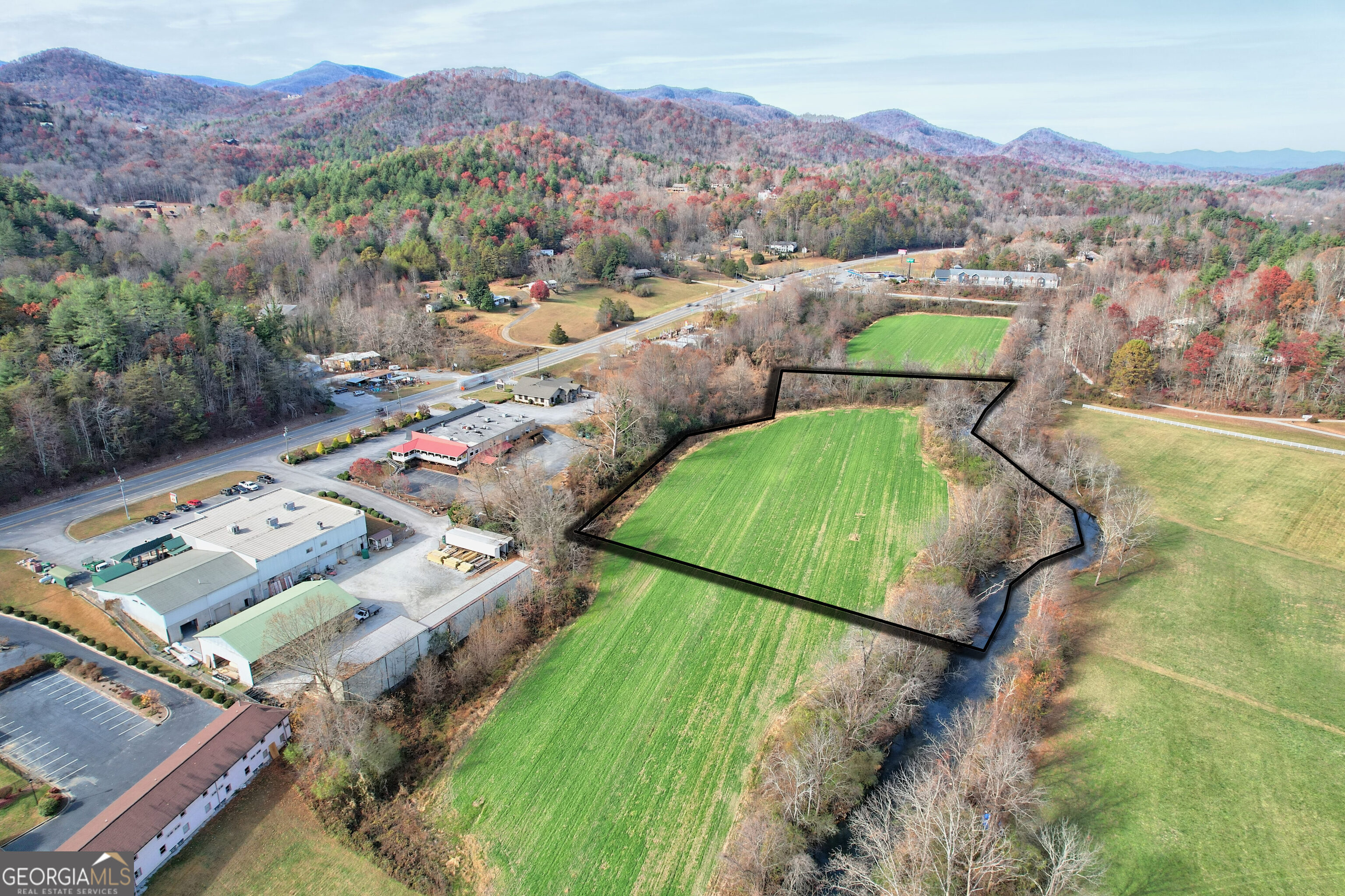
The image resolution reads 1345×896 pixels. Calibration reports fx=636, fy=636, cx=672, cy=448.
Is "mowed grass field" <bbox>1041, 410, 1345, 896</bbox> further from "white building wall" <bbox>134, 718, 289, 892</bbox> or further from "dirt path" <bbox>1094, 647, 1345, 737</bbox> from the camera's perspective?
"white building wall" <bbox>134, 718, 289, 892</bbox>

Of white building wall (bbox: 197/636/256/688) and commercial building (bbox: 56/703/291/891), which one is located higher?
white building wall (bbox: 197/636/256/688)

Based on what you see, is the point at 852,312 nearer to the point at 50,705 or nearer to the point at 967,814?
the point at 967,814


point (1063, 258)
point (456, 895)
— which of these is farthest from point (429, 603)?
point (1063, 258)

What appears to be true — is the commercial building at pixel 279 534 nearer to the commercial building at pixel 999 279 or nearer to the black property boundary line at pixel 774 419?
the black property boundary line at pixel 774 419

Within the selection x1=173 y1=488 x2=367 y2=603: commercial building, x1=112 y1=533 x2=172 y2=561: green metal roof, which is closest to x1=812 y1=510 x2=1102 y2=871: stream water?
x1=173 y1=488 x2=367 y2=603: commercial building

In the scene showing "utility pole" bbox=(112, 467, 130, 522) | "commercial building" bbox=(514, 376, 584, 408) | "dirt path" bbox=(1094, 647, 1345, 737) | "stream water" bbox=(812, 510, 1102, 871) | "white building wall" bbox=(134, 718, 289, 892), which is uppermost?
"commercial building" bbox=(514, 376, 584, 408)

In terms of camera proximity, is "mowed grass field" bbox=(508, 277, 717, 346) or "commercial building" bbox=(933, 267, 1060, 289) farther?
"mowed grass field" bbox=(508, 277, 717, 346)
